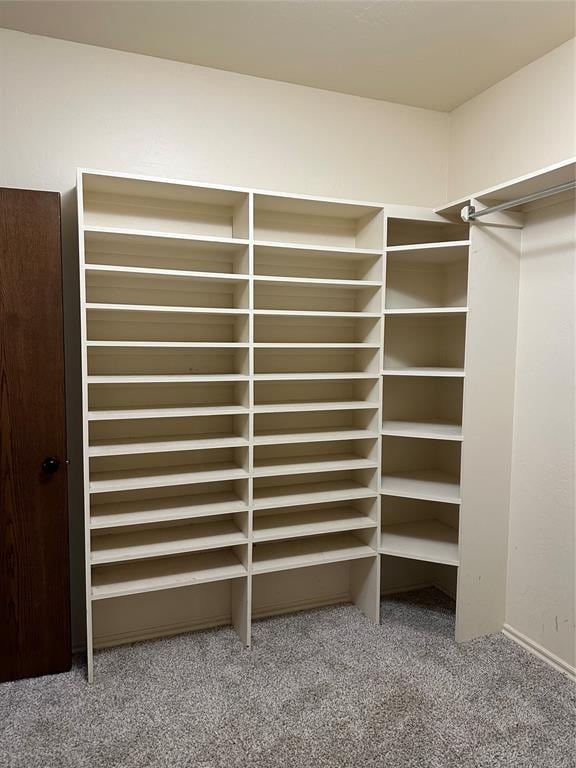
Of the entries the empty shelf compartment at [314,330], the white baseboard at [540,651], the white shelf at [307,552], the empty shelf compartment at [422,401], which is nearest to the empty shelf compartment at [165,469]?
the white shelf at [307,552]

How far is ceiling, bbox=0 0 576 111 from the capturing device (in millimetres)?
2141

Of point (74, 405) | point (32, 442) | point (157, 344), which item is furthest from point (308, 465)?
point (32, 442)

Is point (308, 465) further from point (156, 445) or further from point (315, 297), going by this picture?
point (315, 297)

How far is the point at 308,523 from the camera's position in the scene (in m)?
2.80

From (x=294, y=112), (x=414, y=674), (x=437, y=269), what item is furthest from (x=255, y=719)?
(x=294, y=112)

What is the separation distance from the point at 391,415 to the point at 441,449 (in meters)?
0.39

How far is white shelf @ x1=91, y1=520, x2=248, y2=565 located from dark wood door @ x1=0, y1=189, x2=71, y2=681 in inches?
8.0

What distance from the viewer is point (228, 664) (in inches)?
96.3

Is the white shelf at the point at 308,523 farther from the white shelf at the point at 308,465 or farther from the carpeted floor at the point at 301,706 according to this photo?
the carpeted floor at the point at 301,706

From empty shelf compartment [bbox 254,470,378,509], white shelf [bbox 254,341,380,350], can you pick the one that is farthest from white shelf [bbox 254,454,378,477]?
white shelf [bbox 254,341,380,350]

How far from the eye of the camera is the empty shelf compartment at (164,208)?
2.40m

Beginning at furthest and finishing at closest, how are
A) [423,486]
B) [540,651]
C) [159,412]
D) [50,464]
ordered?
1. [423,486]
2. [540,651]
3. [159,412]
4. [50,464]

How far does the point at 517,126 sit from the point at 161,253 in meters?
1.93

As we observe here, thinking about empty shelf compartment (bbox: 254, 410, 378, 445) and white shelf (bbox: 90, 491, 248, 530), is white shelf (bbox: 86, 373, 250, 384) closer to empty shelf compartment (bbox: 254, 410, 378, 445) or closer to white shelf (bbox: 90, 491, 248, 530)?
empty shelf compartment (bbox: 254, 410, 378, 445)
